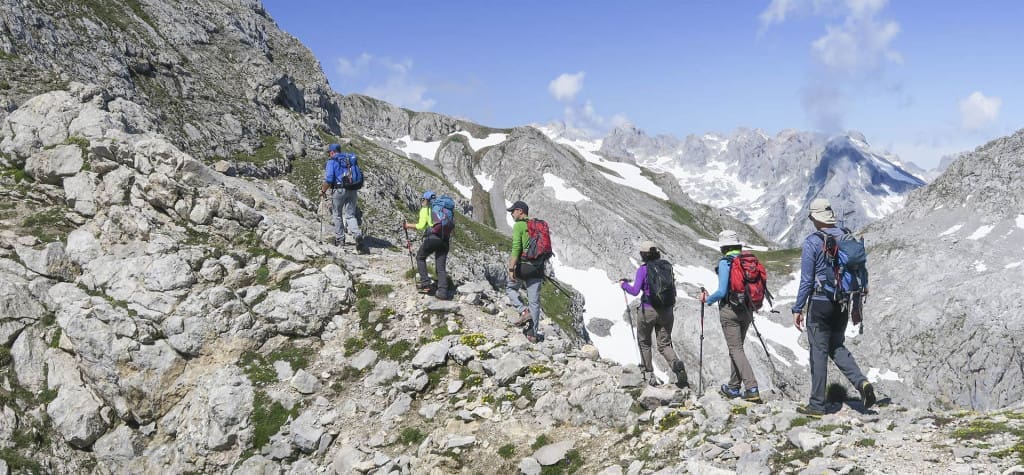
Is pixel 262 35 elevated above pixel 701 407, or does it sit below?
above

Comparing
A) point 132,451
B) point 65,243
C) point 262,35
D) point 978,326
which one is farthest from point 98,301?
point 978,326

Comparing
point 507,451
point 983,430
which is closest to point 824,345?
point 983,430

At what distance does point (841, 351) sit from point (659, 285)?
399 cm

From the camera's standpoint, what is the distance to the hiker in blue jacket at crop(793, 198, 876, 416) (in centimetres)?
1084

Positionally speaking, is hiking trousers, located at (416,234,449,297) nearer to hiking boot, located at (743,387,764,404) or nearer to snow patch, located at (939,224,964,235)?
hiking boot, located at (743,387,764,404)

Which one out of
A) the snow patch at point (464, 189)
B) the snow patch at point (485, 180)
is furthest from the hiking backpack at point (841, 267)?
the snow patch at point (485, 180)

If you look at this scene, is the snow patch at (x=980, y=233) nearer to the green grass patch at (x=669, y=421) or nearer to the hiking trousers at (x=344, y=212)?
the hiking trousers at (x=344, y=212)

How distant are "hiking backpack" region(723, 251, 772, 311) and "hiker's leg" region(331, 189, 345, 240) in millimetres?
15556

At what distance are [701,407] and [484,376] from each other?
5.72 m

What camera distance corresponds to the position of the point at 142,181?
67.2 feet

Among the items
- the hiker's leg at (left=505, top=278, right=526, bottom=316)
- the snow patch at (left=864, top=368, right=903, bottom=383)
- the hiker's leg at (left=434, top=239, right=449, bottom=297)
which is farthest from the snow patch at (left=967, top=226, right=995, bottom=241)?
the hiker's leg at (left=434, top=239, right=449, bottom=297)

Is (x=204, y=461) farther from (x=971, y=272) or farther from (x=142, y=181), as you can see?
(x=971, y=272)

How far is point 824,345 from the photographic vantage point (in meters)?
11.2

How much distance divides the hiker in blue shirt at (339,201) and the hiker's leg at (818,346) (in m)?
17.0
